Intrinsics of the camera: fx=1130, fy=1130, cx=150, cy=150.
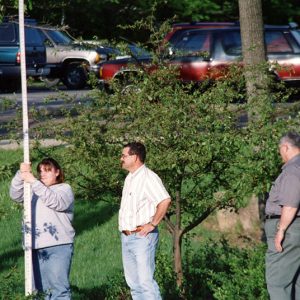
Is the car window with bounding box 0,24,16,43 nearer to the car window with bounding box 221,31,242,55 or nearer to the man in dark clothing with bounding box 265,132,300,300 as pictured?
the car window with bounding box 221,31,242,55

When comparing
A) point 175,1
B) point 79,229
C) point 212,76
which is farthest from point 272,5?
point 212,76

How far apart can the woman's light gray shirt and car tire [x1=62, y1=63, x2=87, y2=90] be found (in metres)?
21.7

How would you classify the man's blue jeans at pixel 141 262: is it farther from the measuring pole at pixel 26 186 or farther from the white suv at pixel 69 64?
the white suv at pixel 69 64

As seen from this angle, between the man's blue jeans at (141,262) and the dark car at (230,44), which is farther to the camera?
the dark car at (230,44)

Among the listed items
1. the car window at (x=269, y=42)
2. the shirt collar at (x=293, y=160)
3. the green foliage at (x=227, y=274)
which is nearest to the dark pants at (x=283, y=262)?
the shirt collar at (x=293, y=160)

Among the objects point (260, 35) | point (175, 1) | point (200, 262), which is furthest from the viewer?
point (175, 1)

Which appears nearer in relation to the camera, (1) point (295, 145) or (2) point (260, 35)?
(1) point (295, 145)

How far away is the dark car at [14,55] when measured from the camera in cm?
2895

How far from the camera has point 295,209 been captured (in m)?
8.69

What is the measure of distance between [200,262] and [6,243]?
103 inches

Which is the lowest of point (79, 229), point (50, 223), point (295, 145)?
point (79, 229)

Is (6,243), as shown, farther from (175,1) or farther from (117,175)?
(175,1)

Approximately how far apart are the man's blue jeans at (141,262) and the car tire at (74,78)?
21576 millimetres

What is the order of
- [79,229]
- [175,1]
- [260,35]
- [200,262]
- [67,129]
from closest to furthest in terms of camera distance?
[67,129] → [200,262] → [260,35] → [79,229] → [175,1]
